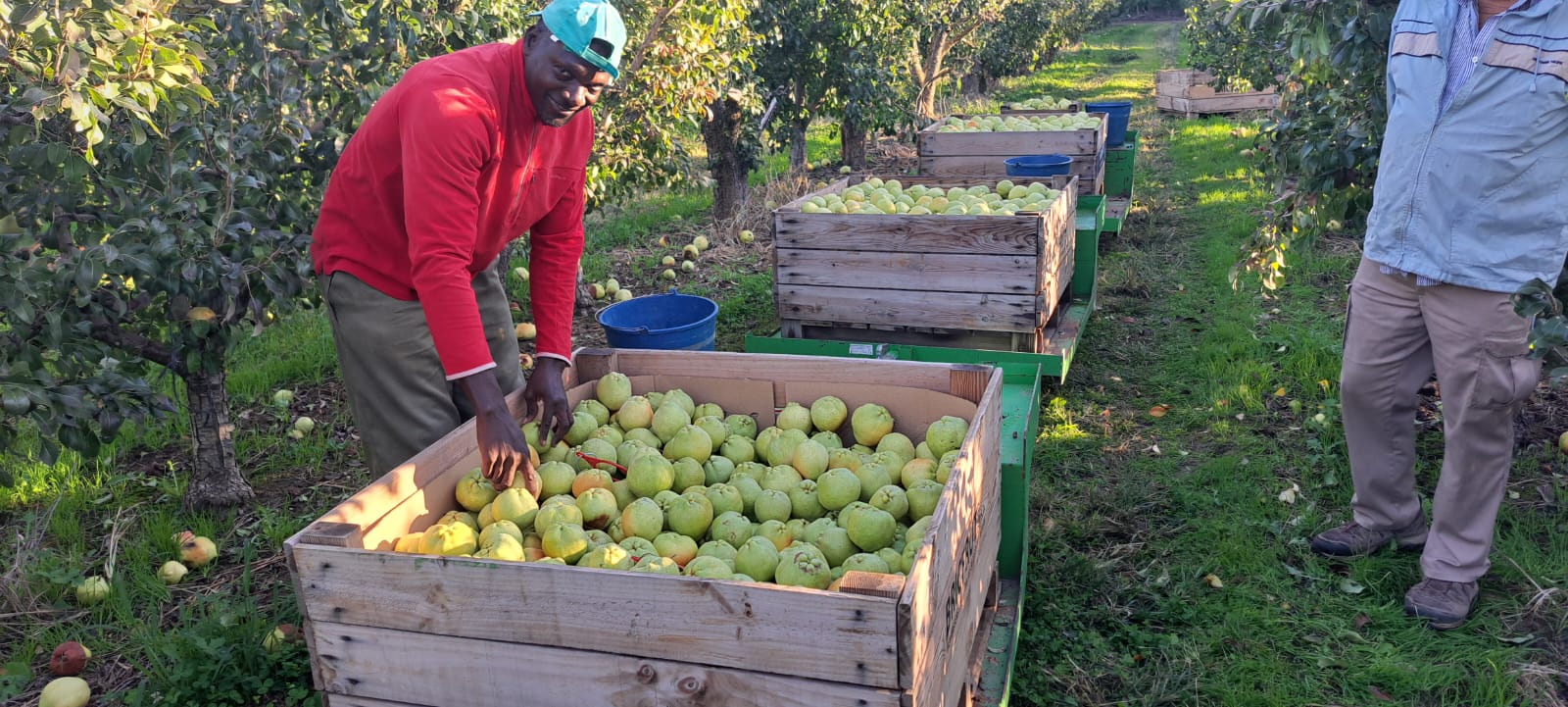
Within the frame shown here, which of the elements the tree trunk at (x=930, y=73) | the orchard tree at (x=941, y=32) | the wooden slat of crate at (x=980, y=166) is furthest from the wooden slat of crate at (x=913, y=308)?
the tree trunk at (x=930, y=73)

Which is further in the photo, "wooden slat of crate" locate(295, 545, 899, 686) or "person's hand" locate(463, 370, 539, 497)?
"person's hand" locate(463, 370, 539, 497)

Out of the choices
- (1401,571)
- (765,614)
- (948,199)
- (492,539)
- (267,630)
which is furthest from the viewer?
(948,199)

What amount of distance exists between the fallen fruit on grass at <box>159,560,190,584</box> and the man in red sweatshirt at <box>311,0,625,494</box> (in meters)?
1.21

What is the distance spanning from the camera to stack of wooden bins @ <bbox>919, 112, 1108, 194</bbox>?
8.24 meters

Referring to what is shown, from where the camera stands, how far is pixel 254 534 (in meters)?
4.26

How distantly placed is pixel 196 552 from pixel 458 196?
92.8 inches

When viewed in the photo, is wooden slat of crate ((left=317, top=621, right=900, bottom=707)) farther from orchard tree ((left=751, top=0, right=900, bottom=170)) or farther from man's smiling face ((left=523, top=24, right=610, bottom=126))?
orchard tree ((left=751, top=0, right=900, bottom=170))

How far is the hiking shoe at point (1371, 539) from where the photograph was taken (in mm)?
3883

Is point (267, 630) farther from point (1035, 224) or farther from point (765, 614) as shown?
point (1035, 224)

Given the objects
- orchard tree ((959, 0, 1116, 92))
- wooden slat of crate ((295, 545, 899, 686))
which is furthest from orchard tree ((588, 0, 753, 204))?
orchard tree ((959, 0, 1116, 92))

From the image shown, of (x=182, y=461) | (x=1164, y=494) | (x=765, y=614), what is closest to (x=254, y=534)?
(x=182, y=461)

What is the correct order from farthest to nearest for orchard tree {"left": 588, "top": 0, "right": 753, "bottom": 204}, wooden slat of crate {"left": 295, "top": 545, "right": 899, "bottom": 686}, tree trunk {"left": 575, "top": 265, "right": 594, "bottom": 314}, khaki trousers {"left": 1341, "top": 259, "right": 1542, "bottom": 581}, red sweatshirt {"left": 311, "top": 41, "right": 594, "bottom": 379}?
tree trunk {"left": 575, "top": 265, "right": 594, "bottom": 314}, orchard tree {"left": 588, "top": 0, "right": 753, "bottom": 204}, khaki trousers {"left": 1341, "top": 259, "right": 1542, "bottom": 581}, red sweatshirt {"left": 311, "top": 41, "right": 594, "bottom": 379}, wooden slat of crate {"left": 295, "top": 545, "right": 899, "bottom": 686}

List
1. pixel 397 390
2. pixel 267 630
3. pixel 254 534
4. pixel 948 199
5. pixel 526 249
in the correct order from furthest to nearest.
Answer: pixel 526 249 → pixel 948 199 → pixel 254 534 → pixel 267 630 → pixel 397 390

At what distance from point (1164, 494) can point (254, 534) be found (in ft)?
12.7
